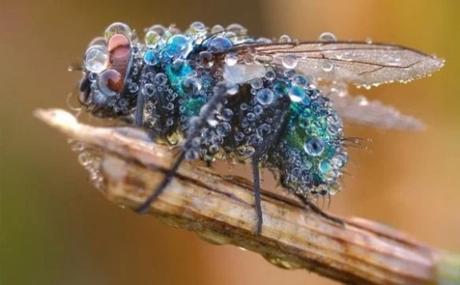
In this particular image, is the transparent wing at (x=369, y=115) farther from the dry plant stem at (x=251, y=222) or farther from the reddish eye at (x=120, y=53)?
the reddish eye at (x=120, y=53)

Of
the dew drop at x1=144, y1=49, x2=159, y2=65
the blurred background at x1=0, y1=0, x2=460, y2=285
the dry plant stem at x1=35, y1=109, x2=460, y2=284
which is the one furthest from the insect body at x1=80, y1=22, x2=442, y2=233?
the blurred background at x1=0, y1=0, x2=460, y2=285

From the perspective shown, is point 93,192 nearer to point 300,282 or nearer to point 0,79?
point 0,79

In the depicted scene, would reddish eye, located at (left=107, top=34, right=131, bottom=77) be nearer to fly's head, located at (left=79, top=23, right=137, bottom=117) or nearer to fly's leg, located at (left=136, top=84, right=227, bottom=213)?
fly's head, located at (left=79, top=23, right=137, bottom=117)

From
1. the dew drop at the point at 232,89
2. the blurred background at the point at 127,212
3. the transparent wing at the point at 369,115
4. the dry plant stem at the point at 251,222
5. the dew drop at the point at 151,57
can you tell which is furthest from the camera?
the blurred background at the point at 127,212

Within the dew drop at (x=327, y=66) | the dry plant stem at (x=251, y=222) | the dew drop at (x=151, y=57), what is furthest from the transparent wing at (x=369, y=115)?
the dew drop at (x=151, y=57)

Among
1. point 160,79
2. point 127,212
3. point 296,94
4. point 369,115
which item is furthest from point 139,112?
point 127,212

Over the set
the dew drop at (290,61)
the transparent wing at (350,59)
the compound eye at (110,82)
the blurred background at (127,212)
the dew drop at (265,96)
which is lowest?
the blurred background at (127,212)
